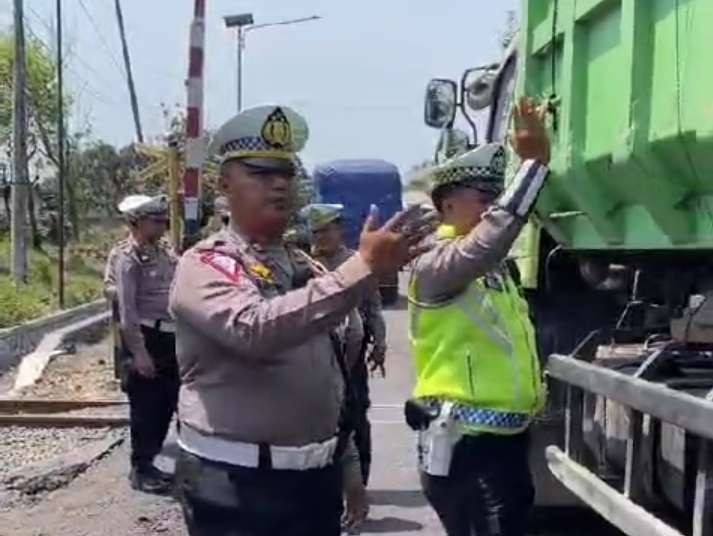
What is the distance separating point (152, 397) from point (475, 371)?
434 cm

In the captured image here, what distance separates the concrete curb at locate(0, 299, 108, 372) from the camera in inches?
596

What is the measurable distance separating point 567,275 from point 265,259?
337cm

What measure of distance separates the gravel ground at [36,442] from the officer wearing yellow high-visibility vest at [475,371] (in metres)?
5.15

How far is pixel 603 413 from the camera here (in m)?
5.37

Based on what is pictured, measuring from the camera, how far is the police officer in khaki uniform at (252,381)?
382 cm

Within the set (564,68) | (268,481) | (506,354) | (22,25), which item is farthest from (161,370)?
(22,25)

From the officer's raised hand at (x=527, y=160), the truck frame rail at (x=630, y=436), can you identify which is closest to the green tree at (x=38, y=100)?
the truck frame rail at (x=630, y=436)

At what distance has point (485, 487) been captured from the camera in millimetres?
4801

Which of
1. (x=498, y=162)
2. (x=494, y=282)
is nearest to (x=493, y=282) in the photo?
(x=494, y=282)

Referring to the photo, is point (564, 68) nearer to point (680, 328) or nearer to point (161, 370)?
point (680, 328)

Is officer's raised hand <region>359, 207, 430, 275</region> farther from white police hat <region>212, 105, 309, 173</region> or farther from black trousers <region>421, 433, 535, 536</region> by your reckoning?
black trousers <region>421, 433, 535, 536</region>

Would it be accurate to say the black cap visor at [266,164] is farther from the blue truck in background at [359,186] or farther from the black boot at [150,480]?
the blue truck in background at [359,186]

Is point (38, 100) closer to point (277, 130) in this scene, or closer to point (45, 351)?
point (45, 351)

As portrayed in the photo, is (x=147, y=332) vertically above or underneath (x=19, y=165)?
underneath
